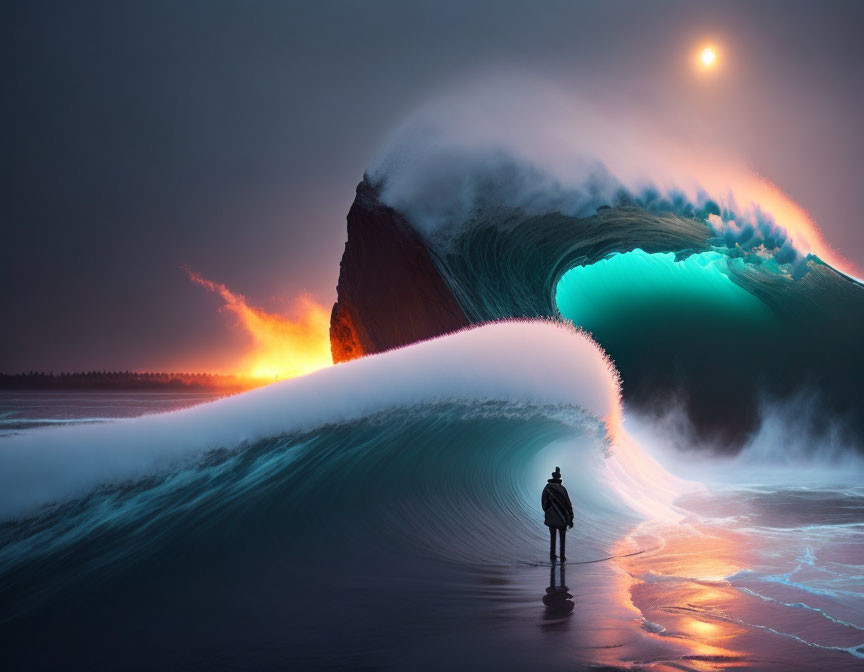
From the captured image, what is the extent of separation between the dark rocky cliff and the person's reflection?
7.59 meters

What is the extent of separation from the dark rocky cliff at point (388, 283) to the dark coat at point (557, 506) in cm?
667

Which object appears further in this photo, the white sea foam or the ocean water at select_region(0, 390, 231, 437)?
the ocean water at select_region(0, 390, 231, 437)

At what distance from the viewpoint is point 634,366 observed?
57.3 ft

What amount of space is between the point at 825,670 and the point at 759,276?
1501 cm

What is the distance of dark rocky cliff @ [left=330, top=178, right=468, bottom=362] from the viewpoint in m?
12.2

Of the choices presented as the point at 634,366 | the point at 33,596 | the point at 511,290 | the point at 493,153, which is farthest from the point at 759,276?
the point at 33,596

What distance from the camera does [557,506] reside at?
208 inches

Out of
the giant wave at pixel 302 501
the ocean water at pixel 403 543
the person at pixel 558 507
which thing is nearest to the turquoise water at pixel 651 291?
the ocean water at pixel 403 543

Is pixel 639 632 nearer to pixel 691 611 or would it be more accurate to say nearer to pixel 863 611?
pixel 691 611

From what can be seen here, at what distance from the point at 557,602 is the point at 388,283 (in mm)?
9854

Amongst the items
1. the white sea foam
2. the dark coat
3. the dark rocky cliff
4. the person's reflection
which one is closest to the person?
the dark coat

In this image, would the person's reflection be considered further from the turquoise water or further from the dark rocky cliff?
the turquoise water

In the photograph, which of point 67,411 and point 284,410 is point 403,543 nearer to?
point 284,410

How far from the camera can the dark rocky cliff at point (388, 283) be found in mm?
12188
